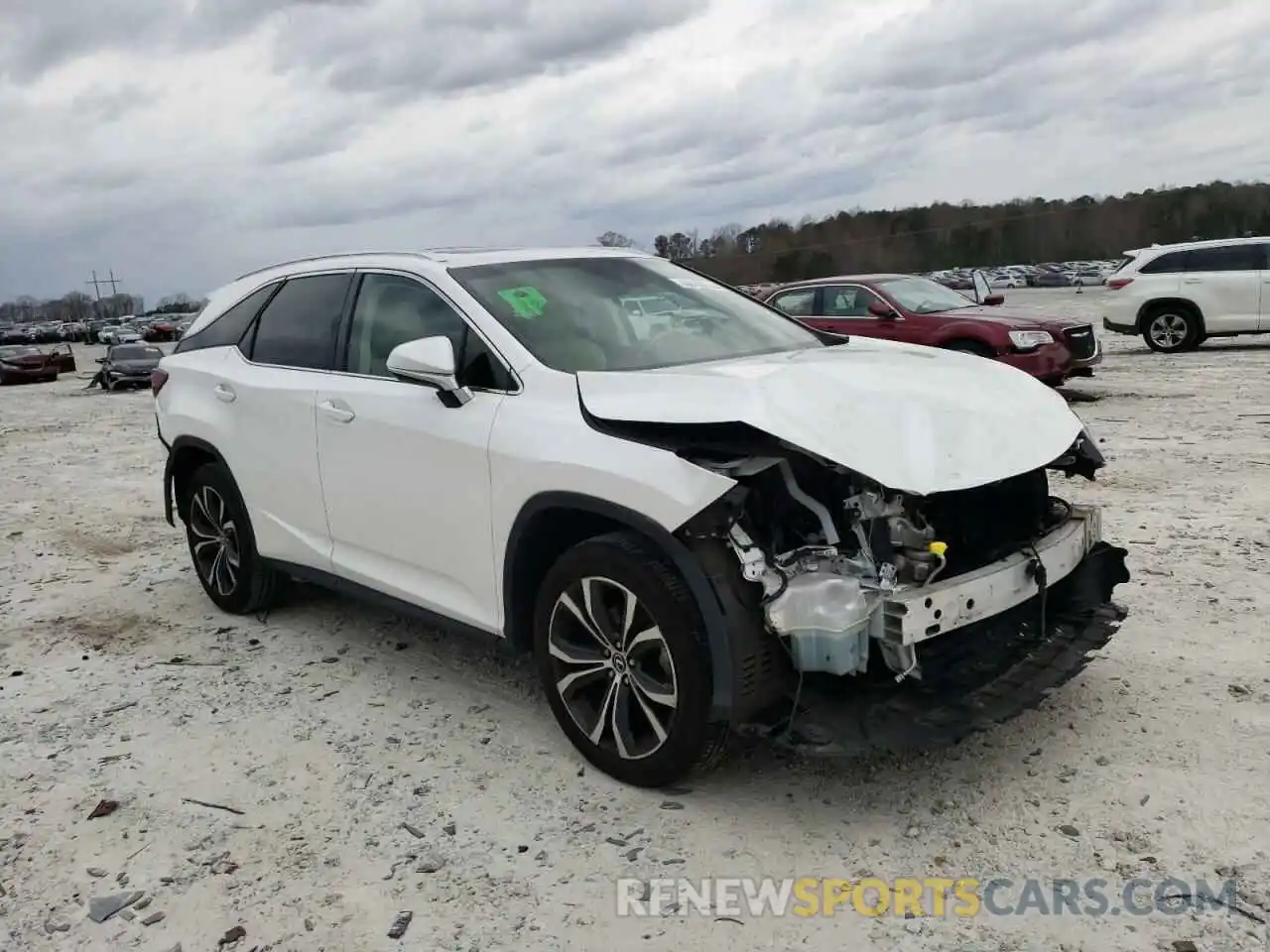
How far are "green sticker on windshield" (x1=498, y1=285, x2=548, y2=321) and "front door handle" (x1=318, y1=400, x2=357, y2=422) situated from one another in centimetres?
83

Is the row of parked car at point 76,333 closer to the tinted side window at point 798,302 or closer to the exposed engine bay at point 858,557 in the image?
the tinted side window at point 798,302

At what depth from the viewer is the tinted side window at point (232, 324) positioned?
5266 mm

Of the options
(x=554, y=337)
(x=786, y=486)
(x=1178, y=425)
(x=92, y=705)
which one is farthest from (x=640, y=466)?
(x=1178, y=425)

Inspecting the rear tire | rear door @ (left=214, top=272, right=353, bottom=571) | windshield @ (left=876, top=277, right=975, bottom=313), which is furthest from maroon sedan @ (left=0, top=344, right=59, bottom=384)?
rear door @ (left=214, top=272, right=353, bottom=571)

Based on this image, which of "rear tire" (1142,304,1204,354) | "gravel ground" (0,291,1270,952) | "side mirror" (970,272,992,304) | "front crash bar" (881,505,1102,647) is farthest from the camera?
"rear tire" (1142,304,1204,354)

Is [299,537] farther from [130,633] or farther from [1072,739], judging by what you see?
[1072,739]

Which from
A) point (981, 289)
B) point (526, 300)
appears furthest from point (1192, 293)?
point (526, 300)

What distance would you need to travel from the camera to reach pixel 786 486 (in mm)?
3244

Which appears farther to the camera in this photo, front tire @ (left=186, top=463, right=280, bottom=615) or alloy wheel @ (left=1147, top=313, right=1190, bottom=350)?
alloy wheel @ (left=1147, top=313, right=1190, bottom=350)

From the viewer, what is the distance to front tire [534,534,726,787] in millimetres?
3143

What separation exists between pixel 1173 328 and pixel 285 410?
1526cm

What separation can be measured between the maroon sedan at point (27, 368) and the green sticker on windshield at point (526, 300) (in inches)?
1316

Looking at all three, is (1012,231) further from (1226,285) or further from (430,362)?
(430,362)

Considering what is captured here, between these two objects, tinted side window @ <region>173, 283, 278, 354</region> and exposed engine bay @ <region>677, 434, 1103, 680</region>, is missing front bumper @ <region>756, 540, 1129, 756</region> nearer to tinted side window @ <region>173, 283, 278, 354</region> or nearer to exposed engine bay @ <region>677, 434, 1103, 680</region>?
exposed engine bay @ <region>677, 434, 1103, 680</region>
